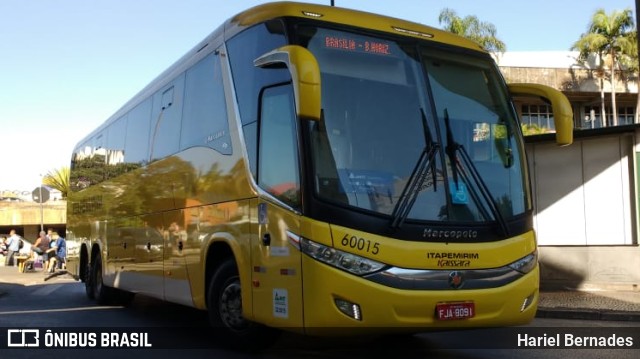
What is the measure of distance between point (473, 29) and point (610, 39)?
9.38 metres

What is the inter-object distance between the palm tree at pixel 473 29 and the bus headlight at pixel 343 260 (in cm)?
3373

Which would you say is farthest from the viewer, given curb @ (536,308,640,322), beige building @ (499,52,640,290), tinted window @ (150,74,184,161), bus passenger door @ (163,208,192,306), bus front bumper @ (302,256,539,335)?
beige building @ (499,52,640,290)

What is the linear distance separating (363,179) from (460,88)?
1648mm

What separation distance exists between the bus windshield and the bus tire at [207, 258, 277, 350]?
1.91m

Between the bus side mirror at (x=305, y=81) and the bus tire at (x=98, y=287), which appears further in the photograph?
the bus tire at (x=98, y=287)

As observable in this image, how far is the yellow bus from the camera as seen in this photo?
5496 mm

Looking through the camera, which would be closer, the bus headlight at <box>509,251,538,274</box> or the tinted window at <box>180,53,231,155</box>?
the bus headlight at <box>509,251,538,274</box>

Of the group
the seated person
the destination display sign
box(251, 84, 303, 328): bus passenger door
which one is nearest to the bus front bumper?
box(251, 84, 303, 328): bus passenger door

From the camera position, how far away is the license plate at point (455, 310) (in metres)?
5.67

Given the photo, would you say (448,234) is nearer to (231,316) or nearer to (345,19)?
(345,19)

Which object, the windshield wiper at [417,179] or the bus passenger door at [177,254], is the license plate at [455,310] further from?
the bus passenger door at [177,254]

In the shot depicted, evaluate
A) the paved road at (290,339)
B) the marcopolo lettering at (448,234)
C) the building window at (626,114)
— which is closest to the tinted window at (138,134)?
the paved road at (290,339)

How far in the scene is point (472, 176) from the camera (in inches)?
241

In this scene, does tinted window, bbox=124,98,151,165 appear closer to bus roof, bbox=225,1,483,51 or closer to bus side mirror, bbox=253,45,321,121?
bus roof, bbox=225,1,483,51
